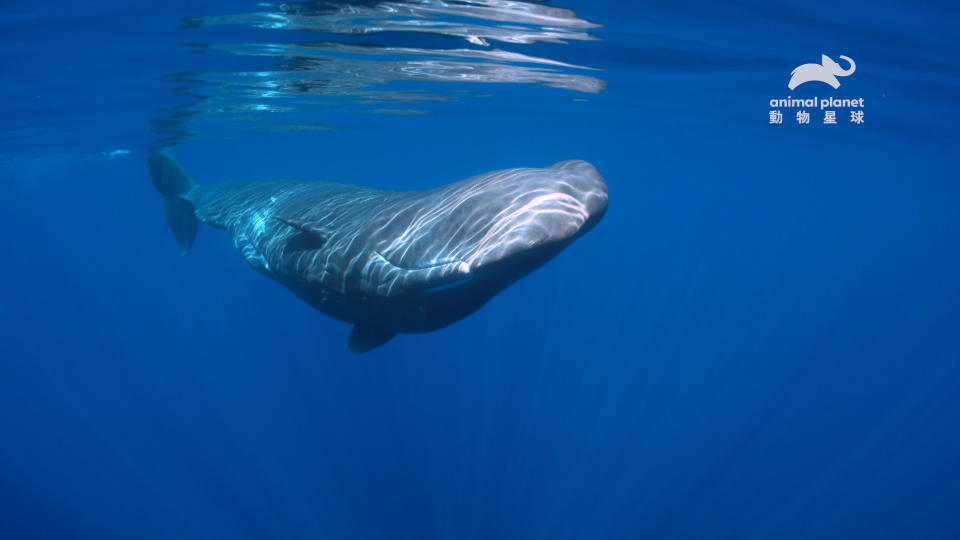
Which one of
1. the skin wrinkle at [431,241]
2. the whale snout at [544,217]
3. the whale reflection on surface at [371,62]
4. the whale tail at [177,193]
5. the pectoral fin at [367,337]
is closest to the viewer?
the whale snout at [544,217]

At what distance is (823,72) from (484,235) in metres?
13.3

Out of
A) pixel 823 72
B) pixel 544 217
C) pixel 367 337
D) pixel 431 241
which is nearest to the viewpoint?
pixel 544 217

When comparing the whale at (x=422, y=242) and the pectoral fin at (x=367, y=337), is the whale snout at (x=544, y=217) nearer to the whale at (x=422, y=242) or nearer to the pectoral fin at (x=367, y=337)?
the whale at (x=422, y=242)

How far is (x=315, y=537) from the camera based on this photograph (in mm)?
12062

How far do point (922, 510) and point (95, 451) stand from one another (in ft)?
95.5

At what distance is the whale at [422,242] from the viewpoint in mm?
2961

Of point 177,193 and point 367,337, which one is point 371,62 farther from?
point 367,337

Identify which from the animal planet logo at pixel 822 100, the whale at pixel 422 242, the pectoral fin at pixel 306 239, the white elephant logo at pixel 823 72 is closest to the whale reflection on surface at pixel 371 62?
the whale at pixel 422 242

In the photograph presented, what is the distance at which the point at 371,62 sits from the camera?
1149cm

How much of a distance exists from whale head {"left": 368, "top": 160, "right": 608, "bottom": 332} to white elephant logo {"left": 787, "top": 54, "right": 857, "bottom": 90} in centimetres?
1124

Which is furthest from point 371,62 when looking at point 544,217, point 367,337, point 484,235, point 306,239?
point 544,217

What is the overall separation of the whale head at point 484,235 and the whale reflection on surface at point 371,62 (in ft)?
18.3

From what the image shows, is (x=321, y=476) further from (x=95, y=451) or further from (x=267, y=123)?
(x=267, y=123)

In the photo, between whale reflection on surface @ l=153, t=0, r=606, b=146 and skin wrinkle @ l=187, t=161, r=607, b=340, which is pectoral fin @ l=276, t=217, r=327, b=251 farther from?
whale reflection on surface @ l=153, t=0, r=606, b=146
